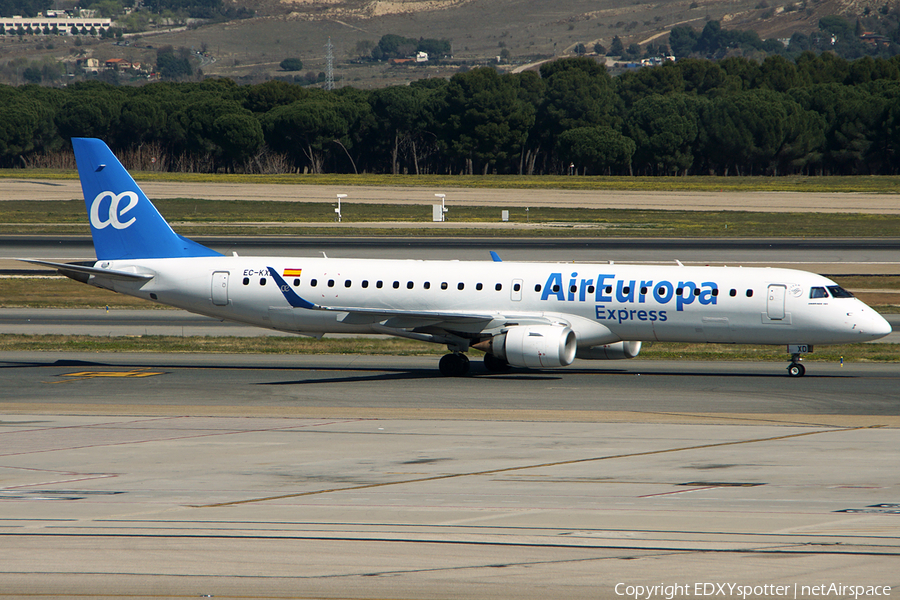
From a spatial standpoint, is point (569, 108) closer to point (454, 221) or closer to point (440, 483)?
point (454, 221)

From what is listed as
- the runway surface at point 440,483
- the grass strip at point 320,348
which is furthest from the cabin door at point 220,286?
the grass strip at point 320,348

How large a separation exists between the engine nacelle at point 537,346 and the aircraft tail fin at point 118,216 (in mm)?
11546

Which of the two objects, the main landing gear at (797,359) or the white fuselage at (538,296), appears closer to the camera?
the white fuselage at (538,296)

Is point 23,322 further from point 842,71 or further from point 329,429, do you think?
point 842,71

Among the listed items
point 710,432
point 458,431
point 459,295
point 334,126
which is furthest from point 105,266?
point 334,126

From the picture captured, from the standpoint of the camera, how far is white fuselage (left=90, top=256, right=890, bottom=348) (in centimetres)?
3244

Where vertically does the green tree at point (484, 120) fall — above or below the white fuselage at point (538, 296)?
above

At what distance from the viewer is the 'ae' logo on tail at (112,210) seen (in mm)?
36844

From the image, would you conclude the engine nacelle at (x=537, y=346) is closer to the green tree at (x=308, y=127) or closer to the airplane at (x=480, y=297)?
the airplane at (x=480, y=297)

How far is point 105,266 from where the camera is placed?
3688 cm

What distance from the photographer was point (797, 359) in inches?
1308

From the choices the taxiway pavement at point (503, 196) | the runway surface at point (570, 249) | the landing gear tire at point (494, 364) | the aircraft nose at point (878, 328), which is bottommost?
the landing gear tire at point (494, 364)

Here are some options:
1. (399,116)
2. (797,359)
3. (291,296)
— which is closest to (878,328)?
(797,359)

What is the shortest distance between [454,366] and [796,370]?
1097 cm
